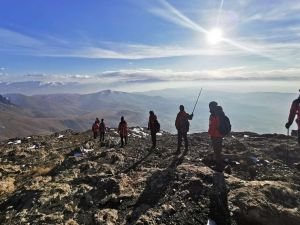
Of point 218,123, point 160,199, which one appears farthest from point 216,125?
point 160,199

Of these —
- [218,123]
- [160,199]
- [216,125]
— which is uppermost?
[218,123]

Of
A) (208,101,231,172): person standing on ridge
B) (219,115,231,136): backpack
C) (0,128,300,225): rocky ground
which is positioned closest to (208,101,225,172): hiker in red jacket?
(208,101,231,172): person standing on ridge

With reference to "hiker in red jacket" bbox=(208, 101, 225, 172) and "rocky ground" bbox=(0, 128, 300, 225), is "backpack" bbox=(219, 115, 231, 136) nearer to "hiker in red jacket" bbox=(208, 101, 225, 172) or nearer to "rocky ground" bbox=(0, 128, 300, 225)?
"hiker in red jacket" bbox=(208, 101, 225, 172)

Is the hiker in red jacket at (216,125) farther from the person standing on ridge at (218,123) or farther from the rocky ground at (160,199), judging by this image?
the rocky ground at (160,199)

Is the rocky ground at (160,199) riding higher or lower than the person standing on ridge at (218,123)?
lower

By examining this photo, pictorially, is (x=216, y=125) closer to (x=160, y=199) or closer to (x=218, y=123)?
(x=218, y=123)

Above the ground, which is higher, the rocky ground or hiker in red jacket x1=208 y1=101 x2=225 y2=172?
hiker in red jacket x1=208 y1=101 x2=225 y2=172

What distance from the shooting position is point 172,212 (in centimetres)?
→ 1201

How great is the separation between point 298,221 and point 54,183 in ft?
33.1

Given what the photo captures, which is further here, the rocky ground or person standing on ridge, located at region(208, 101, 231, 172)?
person standing on ridge, located at region(208, 101, 231, 172)

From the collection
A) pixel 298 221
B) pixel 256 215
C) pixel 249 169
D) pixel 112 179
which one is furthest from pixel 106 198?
pixel 249 169

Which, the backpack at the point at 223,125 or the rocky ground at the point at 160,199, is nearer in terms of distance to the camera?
the rocky ground at the point at 160,199

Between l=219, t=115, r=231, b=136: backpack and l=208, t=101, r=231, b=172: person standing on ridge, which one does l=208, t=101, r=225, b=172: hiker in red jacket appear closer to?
l=208, t=101, r=231, b=172: person standing on ridge

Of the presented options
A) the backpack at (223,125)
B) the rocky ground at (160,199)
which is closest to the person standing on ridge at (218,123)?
the backpack at (223,125)
